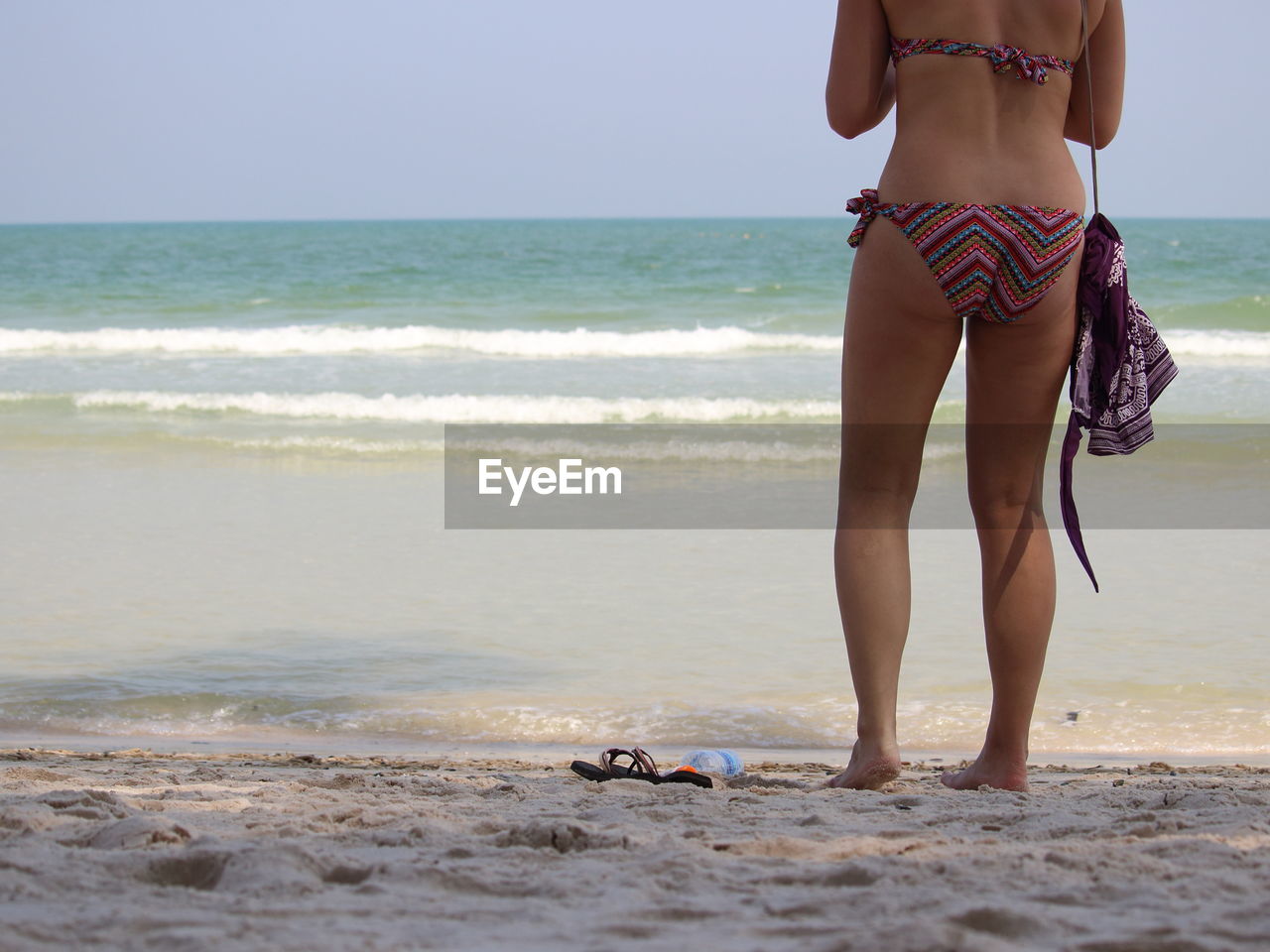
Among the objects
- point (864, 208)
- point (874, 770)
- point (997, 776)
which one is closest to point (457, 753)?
point (874, 770)

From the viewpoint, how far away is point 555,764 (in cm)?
318

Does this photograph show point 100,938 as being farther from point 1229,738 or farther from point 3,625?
point 3,625

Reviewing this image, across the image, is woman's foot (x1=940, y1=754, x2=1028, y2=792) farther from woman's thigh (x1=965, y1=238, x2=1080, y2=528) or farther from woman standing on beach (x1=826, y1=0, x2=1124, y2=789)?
woman's thigh (x1=965, y1=238, x2=1080, y2=528)

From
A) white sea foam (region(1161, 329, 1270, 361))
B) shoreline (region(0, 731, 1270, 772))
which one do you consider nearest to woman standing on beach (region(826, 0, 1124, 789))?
shoreline (region(0, 731, 1270, 772))

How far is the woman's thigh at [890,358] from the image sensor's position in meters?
2.29

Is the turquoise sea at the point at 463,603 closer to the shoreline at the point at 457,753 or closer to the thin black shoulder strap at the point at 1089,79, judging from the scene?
the shoreline at the point at 457,753

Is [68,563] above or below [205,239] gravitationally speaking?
below

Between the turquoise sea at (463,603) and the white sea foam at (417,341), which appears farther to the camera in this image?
the white sea foam at (417,341)

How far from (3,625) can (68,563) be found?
815 mm

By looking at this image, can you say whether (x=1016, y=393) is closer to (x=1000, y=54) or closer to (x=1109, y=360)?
(x=1109, y=360)

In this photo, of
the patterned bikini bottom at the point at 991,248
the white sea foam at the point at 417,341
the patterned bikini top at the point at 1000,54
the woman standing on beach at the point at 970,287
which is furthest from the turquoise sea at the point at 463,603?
the white sea foam at the point at 417,341

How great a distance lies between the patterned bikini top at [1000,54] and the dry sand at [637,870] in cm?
129

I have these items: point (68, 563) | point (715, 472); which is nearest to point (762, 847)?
point (68, 563)

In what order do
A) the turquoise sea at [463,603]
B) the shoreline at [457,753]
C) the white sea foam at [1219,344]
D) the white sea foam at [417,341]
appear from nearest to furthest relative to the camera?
the shoreline at [457,753]
the turquoise sea at [463,603]
the white sea foam at [1219,344]
the white sea foam at [417,341]
